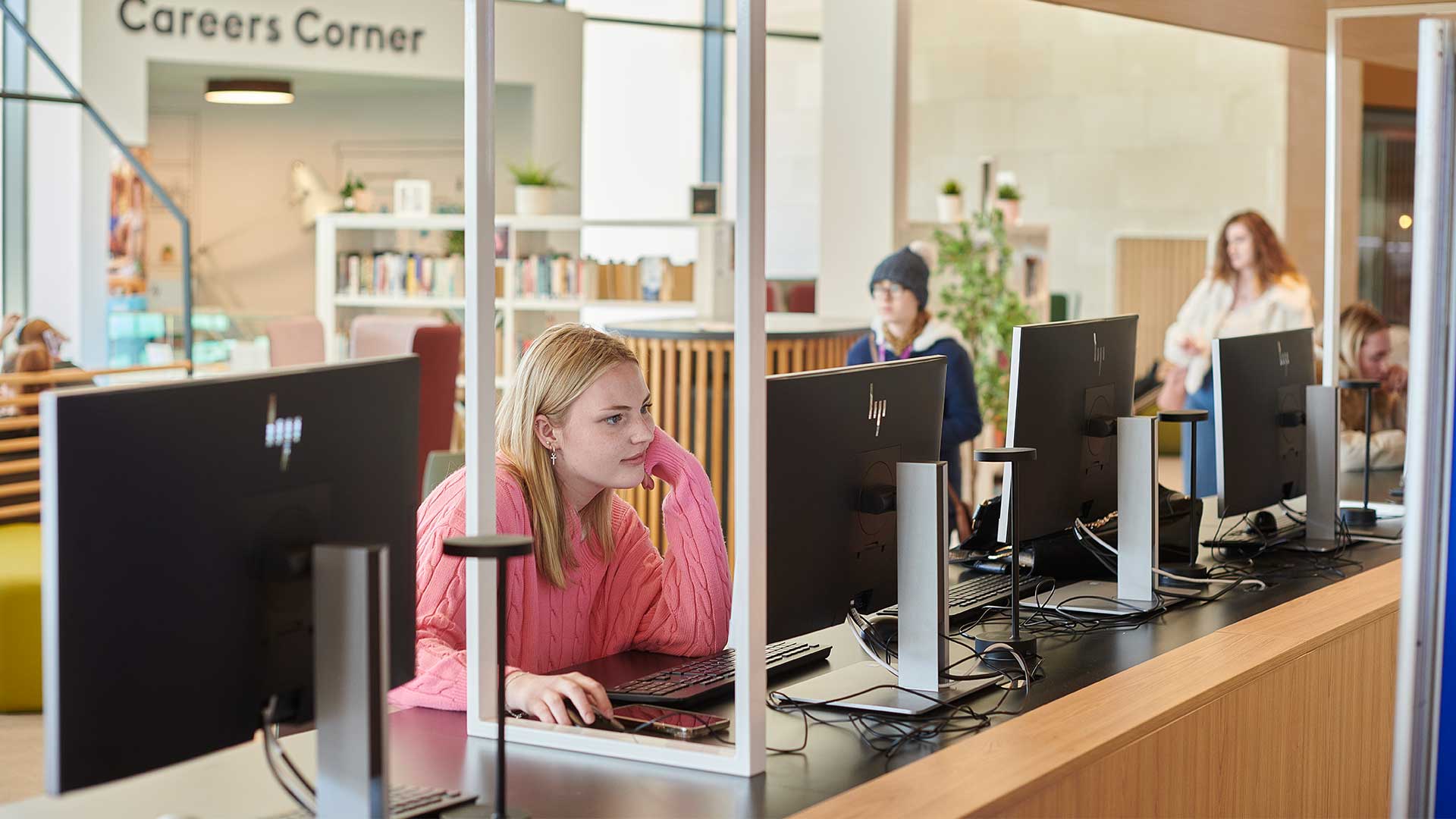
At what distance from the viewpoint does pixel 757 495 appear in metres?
1.96

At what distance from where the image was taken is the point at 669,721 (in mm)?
2084

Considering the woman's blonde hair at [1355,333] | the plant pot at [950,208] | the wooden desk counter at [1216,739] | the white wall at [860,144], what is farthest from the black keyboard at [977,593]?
the plant pot at [950,208]

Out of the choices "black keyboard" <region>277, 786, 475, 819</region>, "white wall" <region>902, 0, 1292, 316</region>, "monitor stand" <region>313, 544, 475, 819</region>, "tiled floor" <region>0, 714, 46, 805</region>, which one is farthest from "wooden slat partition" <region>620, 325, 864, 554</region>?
"white wall" <region>902, 0, 1292, 316</region>

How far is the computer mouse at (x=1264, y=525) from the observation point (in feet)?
11.9

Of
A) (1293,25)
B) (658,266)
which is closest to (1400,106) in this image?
(658,266)

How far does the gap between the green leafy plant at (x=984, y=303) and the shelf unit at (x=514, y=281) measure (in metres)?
1.24

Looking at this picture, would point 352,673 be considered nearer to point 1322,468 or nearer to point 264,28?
point 1322,468

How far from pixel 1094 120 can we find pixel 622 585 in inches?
415

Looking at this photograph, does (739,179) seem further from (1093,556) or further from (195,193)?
(195,193)

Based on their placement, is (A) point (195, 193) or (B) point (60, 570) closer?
(B) point (60, 570)

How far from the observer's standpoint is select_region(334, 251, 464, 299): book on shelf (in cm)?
997

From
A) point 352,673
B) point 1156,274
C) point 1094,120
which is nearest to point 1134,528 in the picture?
→ point 352,673

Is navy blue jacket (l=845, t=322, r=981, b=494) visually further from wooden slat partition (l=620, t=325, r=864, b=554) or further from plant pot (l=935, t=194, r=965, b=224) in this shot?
plant pot (l=935, t=194, r=965, b=224)

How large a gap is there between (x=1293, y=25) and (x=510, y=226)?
19.7ft
